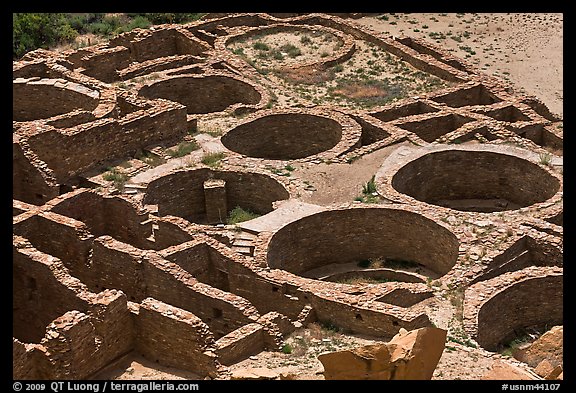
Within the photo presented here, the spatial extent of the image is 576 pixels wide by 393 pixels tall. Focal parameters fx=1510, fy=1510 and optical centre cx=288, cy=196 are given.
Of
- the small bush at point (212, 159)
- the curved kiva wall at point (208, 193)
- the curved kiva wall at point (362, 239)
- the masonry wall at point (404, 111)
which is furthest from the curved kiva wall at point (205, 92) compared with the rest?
the curved kiva wall at point (362, 239)

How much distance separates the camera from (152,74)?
182 ft

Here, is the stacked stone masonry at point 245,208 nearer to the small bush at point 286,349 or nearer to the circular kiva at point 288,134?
the circular kiva at point 288,134

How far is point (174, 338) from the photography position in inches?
1468

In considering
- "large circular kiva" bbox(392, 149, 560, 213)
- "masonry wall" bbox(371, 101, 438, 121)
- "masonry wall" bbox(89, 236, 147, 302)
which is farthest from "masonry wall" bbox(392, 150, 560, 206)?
"masonry wall" bbox(89, 236, 147, 302)

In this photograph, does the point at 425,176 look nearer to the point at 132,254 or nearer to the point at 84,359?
the point at 132,254

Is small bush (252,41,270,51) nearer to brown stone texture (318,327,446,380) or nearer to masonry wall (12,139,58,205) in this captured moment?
masonry wall (12,139,58,205)

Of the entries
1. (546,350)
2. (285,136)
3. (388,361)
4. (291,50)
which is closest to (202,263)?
(546,350)

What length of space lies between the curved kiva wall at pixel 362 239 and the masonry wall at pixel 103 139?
7.78 metres

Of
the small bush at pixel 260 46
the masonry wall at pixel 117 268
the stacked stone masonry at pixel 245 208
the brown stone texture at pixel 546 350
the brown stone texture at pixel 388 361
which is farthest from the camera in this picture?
the small bush at pixel 260 46

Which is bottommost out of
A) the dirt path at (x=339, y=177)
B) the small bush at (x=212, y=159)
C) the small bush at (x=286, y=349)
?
A: the small bush at (x=286, y=349)

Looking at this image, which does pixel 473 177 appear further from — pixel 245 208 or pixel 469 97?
pixel 245 208

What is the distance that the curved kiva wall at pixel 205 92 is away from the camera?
54719 millimetres

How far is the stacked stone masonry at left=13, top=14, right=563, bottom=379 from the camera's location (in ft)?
126
